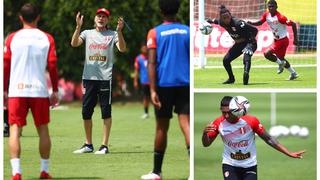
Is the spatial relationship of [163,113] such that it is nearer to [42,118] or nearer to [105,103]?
[42,118]

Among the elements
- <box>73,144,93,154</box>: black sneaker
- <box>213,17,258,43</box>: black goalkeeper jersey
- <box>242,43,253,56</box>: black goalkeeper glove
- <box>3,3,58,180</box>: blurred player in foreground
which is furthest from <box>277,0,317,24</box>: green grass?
<box>73,144,93,154</box>: black sneaker

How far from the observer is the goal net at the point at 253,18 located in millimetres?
11227

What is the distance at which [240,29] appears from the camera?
11.2 m

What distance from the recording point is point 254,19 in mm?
11312

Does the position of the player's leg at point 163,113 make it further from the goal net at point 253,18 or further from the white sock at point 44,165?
the white sock at point 44,165

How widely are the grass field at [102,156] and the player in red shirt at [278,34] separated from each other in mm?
1629

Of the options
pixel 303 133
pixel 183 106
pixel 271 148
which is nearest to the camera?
pixel 183 106

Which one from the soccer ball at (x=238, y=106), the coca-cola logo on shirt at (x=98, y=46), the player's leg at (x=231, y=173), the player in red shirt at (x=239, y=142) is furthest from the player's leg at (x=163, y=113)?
the coca-cola logo on shirt at (x=98, y=46)

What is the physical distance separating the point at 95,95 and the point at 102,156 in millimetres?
760

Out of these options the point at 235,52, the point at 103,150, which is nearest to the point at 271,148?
the point at 103,150

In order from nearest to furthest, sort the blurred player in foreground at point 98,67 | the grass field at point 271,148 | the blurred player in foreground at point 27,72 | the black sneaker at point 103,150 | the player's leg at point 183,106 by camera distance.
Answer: the blurred player in foreground at point 27,72, the player's leg at point 183,106, the blurred player in foreground at point 98,67, the black sneaker at point 103,150, the grass field at point 271,148

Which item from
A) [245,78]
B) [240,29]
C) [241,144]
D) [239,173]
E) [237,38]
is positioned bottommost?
[239,173]

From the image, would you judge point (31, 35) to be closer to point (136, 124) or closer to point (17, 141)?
point (17, 141)

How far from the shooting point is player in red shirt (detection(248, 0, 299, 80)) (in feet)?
36.6
